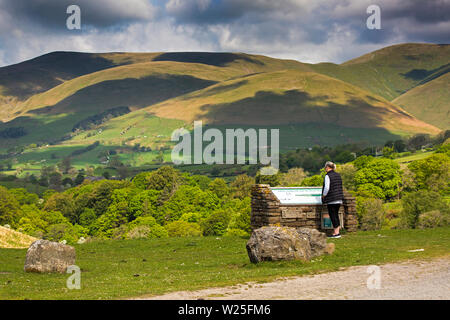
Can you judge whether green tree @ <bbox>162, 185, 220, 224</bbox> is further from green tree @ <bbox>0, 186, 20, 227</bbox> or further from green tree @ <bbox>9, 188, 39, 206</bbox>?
green tree @ <bbox>9, 188, 39, 206</bbox>

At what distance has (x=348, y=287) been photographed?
52.7 ft

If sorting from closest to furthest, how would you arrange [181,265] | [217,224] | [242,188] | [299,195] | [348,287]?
1. [348,287]
2. [181,265]
3. [299,195]
4. [217,224]
5. [242,188]

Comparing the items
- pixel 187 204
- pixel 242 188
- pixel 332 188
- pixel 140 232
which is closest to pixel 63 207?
pixel 187 204

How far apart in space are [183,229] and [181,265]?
70442 millimetres

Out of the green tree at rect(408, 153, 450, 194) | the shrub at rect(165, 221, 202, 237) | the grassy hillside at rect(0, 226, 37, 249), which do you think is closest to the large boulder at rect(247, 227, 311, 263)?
the grassy hillside at rect(0, 226, 37, 249)

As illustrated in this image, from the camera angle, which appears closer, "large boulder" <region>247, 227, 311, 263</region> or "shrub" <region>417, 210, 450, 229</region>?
"large boulder" <region>247, 227, 311, 263</region>

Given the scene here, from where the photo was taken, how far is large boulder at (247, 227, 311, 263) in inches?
869

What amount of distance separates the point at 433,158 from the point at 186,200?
56.5m

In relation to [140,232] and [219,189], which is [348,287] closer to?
[140,232]

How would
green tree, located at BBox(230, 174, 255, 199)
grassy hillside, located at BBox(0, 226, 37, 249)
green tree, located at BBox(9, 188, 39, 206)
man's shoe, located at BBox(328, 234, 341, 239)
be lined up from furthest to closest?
green tree, located at BBox(9, 188, 39, 206), green tree, located at BBox(230, 174, 255, 199), grassy hillside, located at BBox(0, 226, 37, 249), man's shoe, located at BBox(328, 234, 341, 239)

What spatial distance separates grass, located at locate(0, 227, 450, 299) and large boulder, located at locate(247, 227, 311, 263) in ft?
1.20

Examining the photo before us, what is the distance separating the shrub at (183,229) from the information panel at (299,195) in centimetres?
6342

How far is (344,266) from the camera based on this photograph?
2047 centimetres
